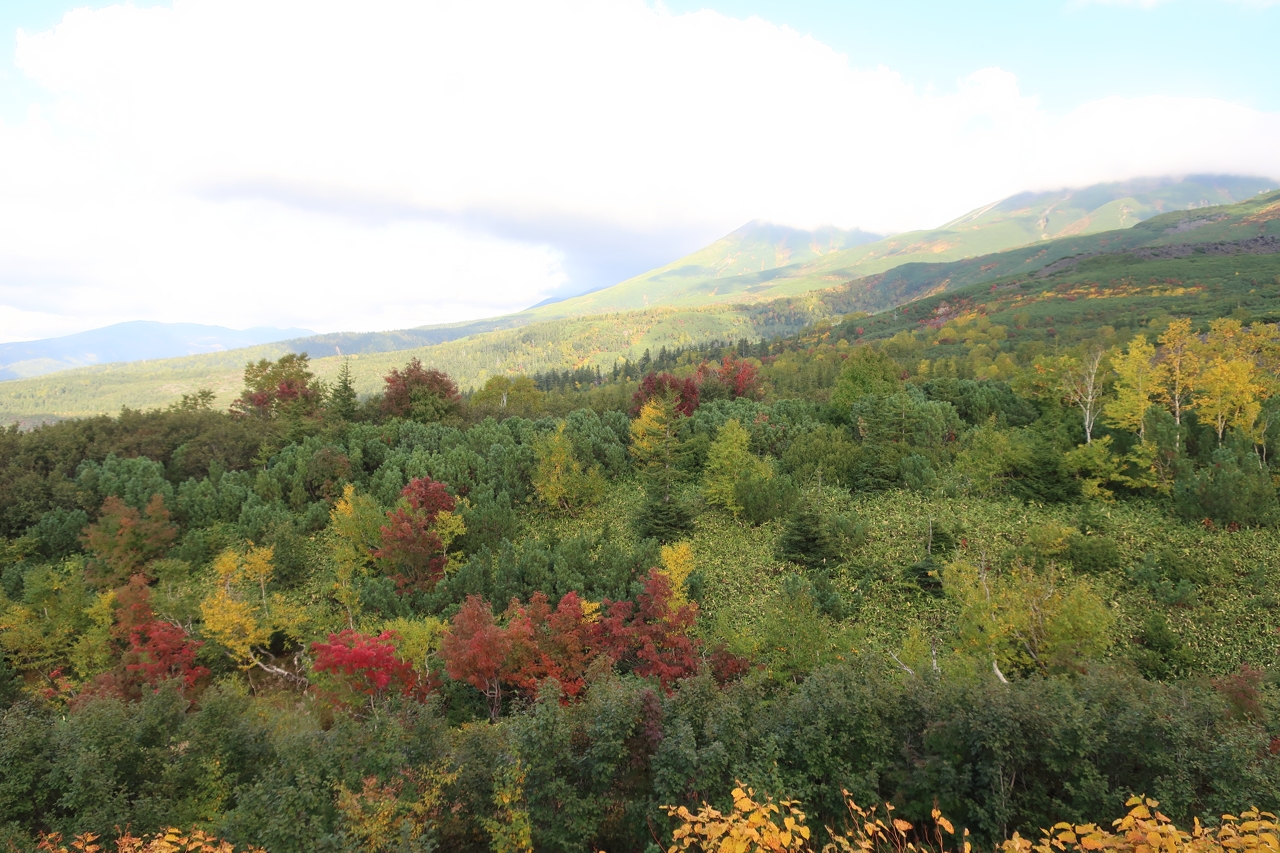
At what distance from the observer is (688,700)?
34.9ft

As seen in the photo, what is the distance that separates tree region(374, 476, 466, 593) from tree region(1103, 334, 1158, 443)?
32.5 m

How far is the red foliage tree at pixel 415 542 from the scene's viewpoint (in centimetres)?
2208

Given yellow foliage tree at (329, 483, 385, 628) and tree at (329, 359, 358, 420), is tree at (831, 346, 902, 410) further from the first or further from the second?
tree at (329, 359, 358, 420)

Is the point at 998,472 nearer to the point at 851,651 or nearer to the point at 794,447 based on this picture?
the point at 794,447

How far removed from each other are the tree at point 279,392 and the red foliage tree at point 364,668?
32.6m

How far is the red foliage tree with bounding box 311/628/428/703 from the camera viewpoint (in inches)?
579

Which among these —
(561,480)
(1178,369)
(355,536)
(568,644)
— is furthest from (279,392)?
(1178,369)

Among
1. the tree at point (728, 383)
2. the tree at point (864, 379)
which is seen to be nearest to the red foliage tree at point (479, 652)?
the tree at point (864, 379)

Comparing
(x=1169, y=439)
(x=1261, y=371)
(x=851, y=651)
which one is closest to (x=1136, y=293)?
(x=1261, y=371)

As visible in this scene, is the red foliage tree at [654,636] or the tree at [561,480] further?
the tree at [561,480]

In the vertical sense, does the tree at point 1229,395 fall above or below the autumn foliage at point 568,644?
above

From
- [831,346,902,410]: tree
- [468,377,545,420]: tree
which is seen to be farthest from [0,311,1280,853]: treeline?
[468,377,545,420]: tree

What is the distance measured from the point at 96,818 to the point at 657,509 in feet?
64.5

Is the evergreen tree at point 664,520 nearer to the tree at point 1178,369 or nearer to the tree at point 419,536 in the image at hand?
the tree at point 419,536
